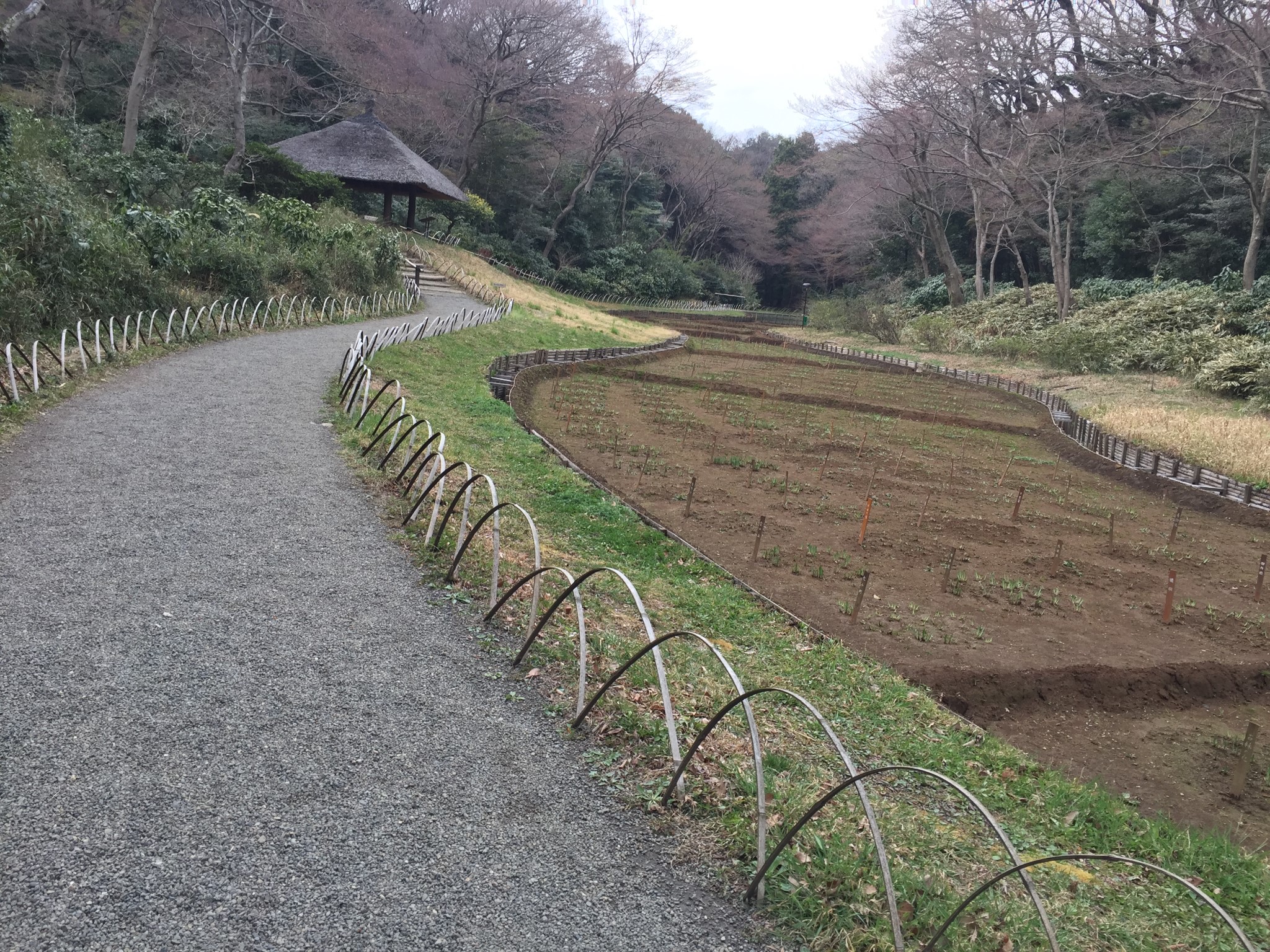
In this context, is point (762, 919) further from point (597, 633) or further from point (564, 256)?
point (564, 256)

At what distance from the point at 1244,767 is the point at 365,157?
3221 cm

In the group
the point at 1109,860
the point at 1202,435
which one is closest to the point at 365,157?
the point at 1202,435

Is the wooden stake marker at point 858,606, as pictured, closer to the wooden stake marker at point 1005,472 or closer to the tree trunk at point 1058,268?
the wooden stake marker at point 1005,472

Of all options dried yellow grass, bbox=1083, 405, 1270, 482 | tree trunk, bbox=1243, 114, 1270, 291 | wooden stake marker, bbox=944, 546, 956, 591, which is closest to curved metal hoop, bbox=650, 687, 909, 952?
wooden stake marker, bbox=944, 546, 956, 591

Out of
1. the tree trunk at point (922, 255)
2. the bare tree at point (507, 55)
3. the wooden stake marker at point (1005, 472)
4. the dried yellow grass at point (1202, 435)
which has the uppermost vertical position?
the bare tree at point (507, 55)

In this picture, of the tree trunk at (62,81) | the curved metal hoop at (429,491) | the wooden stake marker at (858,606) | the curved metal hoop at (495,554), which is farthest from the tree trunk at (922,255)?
the curved metal hoop at (495,554)

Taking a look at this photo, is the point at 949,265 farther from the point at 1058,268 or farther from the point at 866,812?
the point at 866,812

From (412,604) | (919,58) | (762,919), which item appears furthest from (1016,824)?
(919,58)

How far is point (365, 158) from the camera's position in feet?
102

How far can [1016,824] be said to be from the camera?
4.17m

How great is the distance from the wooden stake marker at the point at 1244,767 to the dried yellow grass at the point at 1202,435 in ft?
31.8

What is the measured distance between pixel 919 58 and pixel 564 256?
20.8 meters

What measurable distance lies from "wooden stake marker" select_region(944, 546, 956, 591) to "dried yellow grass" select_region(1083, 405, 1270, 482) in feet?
24.5

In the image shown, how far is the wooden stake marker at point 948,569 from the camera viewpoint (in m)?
7.88
